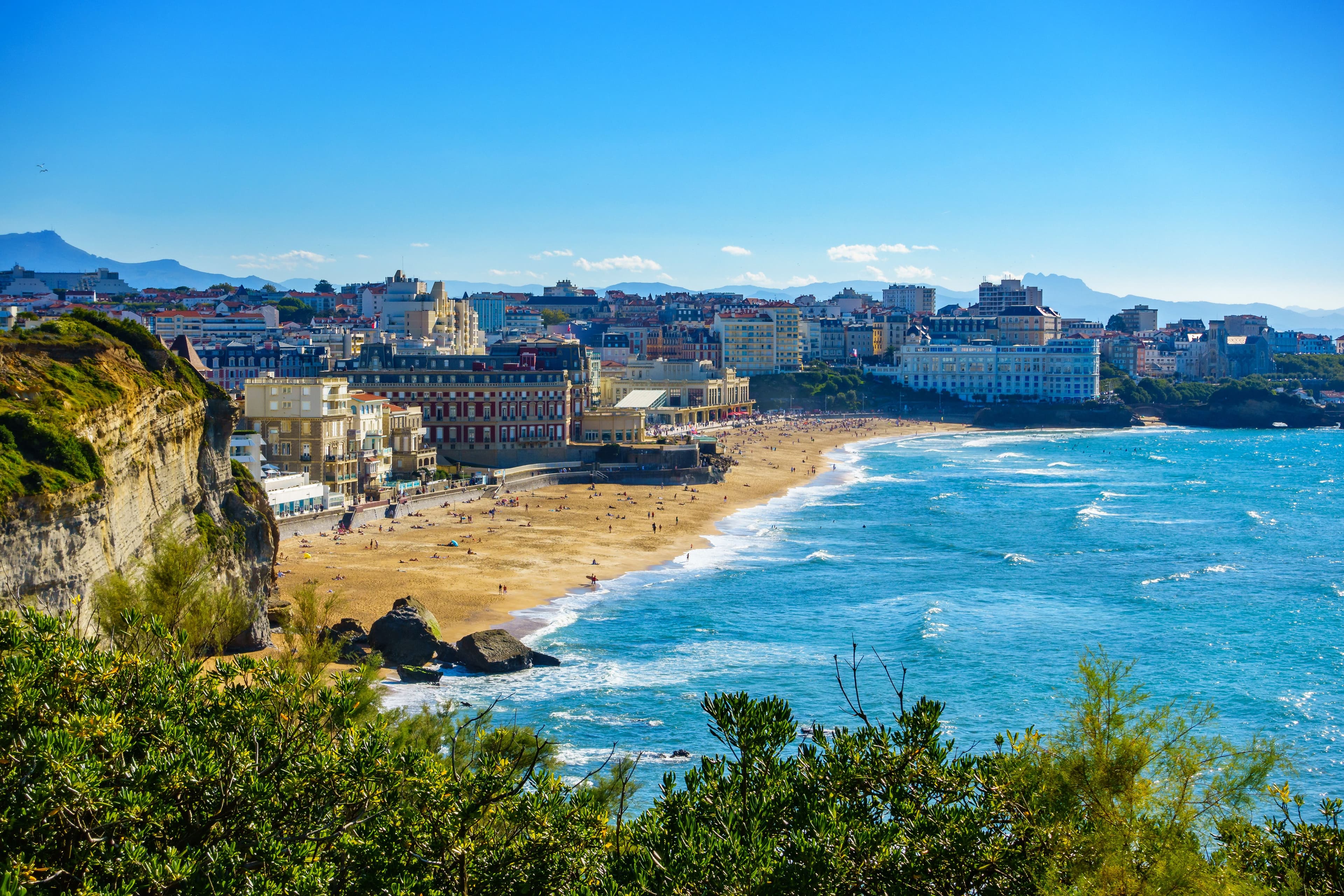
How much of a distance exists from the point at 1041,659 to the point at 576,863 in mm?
27224

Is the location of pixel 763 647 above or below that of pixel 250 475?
below

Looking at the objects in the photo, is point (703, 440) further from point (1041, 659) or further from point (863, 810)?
point (863, 810)

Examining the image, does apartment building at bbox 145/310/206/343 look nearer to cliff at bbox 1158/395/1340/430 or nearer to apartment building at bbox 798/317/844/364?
apartment building at bbox 798/317/844/364

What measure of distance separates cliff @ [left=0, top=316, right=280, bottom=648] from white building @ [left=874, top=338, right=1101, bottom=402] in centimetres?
13613

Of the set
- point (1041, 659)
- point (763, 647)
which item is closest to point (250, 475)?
point (763, 647)

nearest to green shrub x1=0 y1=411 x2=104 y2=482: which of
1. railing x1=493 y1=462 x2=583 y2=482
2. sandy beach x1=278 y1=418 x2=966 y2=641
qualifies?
sandy beach x1=278 y1=418 x2=966 y2=641

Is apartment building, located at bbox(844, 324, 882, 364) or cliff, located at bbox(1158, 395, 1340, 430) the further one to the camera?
apartment building, located at bbox(844, 324, 882, 364)

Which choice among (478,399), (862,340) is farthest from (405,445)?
(862,340)

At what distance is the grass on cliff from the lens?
24391mm

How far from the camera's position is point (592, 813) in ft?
44.7

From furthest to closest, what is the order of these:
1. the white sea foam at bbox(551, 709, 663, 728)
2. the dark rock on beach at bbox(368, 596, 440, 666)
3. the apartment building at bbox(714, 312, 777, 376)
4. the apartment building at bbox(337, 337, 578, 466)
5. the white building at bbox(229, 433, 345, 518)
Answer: the apartment building at bbox(714, 312, 777, 376), the apartment building at bbox(337, 337, 578, 466), the white building at bbox(229, 433, 345, 518), the dark rock on beach at bbox(368, 596, 440, 666), the white sea foam at bbox(551, 709, 663, 728)

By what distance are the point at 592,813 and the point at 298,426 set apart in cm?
4818

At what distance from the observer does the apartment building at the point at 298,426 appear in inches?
2293

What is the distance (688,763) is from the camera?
2686 cm
